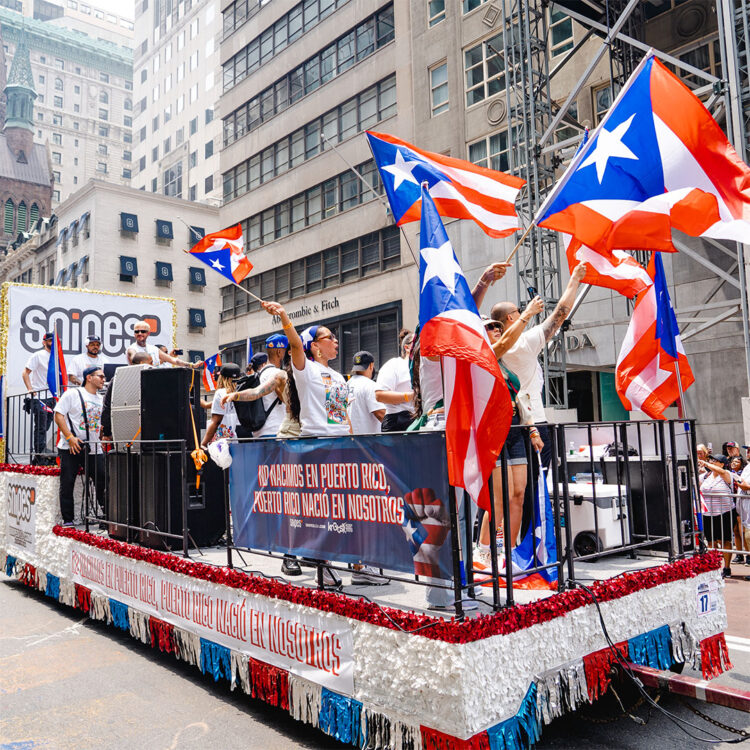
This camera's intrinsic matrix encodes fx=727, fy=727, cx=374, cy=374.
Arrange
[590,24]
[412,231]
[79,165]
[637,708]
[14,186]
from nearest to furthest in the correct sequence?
[637,708] < [590,24] < [412,231] < [14,186] < [79,165]

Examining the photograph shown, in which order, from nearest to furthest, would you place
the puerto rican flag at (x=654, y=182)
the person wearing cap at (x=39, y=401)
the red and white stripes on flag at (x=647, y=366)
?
1. the puerto rican flag at (x=654, y=182)
2. the red and white stripes on flag at (x=647, y=366)
3. the person wearing cap at (x=39, y=401)

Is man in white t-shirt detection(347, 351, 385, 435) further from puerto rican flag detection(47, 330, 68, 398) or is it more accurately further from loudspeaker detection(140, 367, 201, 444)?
puerto rican flag detection(47, 330, 68, 398)

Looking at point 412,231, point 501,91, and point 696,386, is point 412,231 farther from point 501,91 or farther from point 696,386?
point 696,386

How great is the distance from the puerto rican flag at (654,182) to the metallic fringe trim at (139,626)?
4.48m

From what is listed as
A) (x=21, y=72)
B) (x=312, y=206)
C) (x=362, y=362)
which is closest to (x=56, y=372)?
(x=362, y=362)

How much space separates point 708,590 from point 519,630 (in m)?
2.02

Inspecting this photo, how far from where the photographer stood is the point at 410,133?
2598cm

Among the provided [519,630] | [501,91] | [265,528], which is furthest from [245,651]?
[501,91]

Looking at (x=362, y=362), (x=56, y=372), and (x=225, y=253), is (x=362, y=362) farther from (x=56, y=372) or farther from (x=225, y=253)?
(x=56, y=372)

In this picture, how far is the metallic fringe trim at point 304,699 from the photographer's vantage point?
4184 millimetres

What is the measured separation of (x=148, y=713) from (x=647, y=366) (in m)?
4.41

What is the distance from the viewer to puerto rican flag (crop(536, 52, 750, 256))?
491 cm

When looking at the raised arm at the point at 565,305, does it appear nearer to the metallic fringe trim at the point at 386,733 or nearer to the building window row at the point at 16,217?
the metallic fringe trim at the point at 386,733

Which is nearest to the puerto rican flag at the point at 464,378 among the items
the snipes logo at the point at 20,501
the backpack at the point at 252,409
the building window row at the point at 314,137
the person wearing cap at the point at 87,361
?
the backpack at the point at 252,409
